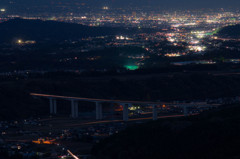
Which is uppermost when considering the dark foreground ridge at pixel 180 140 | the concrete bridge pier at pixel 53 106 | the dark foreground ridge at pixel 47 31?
the dark foreground ridge at pixel 180 140

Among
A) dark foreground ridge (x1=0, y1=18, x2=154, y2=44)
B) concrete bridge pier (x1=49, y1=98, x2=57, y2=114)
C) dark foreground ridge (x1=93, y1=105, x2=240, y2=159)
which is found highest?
dark foreground ridge (x1=93, y1=105, x2=240, y2=159)

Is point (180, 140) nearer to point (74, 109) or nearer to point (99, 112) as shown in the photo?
point (99, 112)

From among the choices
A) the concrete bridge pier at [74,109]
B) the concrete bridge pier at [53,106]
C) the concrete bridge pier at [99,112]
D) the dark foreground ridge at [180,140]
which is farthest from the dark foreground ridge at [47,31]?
the dark foreground ridge at [180,140]

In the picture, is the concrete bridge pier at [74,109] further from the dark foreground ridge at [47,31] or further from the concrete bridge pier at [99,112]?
the dark foreground ridge at [47,31]

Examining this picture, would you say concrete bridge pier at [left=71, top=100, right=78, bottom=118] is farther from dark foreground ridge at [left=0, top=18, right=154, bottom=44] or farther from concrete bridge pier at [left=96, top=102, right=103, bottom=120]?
dark foreground ridge at [left=0, top=18, right=154, bottom=44]

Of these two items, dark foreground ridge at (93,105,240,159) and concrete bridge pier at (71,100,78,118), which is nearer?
dark foreground ridge at (93,105,240,159)

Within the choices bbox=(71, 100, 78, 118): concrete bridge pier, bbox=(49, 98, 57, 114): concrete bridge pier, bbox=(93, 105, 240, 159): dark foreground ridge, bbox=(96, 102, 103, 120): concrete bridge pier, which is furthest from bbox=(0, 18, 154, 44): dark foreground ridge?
bbox=(93, 105, 240, 159): dark foreground ridge

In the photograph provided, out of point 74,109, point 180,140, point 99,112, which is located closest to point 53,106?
point 74,109

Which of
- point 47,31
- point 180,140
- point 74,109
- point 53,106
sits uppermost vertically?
point 180,140

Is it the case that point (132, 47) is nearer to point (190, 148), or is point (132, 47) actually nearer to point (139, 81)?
point (139, 81)
